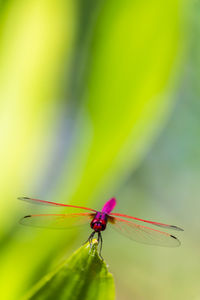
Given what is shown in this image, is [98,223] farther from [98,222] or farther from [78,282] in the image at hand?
[78,282]

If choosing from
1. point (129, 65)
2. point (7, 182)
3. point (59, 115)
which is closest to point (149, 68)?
point (129, 65)

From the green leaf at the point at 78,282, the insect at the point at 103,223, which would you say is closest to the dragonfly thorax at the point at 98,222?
the insect at the point at 103,223

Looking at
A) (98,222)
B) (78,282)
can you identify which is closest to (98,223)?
(98,222)

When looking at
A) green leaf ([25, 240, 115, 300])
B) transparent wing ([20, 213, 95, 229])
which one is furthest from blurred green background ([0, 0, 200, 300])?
green leaf ([25, 240, 115, 300])

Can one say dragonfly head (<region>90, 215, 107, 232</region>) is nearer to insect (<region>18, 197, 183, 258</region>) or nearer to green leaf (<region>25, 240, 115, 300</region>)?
insect (<region>18, 197, 183, 258</region>)

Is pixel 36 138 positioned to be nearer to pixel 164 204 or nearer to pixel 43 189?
pixel 43 189
